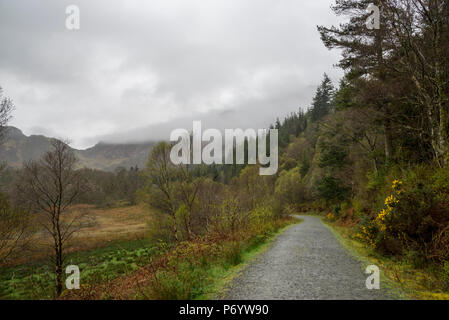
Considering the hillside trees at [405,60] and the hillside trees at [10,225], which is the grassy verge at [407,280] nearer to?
the hillside trees at [405,60]

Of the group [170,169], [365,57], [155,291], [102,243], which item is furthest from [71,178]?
[102,243]

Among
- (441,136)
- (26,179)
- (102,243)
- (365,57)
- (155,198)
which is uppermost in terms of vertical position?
(365,57)

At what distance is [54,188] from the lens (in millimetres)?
12383

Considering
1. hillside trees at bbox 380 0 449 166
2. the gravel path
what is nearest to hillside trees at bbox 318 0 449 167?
hillside trees at bbox 380 0 449 166

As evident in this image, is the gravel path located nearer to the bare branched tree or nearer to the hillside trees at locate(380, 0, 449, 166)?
the hillside trees at locate(380, 0, 449, 166)

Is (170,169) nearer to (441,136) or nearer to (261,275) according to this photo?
(261,275)

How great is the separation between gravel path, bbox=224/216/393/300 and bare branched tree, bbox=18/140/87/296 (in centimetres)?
1152

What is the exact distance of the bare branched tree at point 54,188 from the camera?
12.0 meters

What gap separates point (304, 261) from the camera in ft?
20.6

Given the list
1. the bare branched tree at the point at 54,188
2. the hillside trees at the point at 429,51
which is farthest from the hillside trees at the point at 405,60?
the bare branched tree at the point at 54,188

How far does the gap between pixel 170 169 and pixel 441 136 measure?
626 inches

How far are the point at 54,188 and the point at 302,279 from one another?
535 inches

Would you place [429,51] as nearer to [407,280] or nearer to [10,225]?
[407,280]
